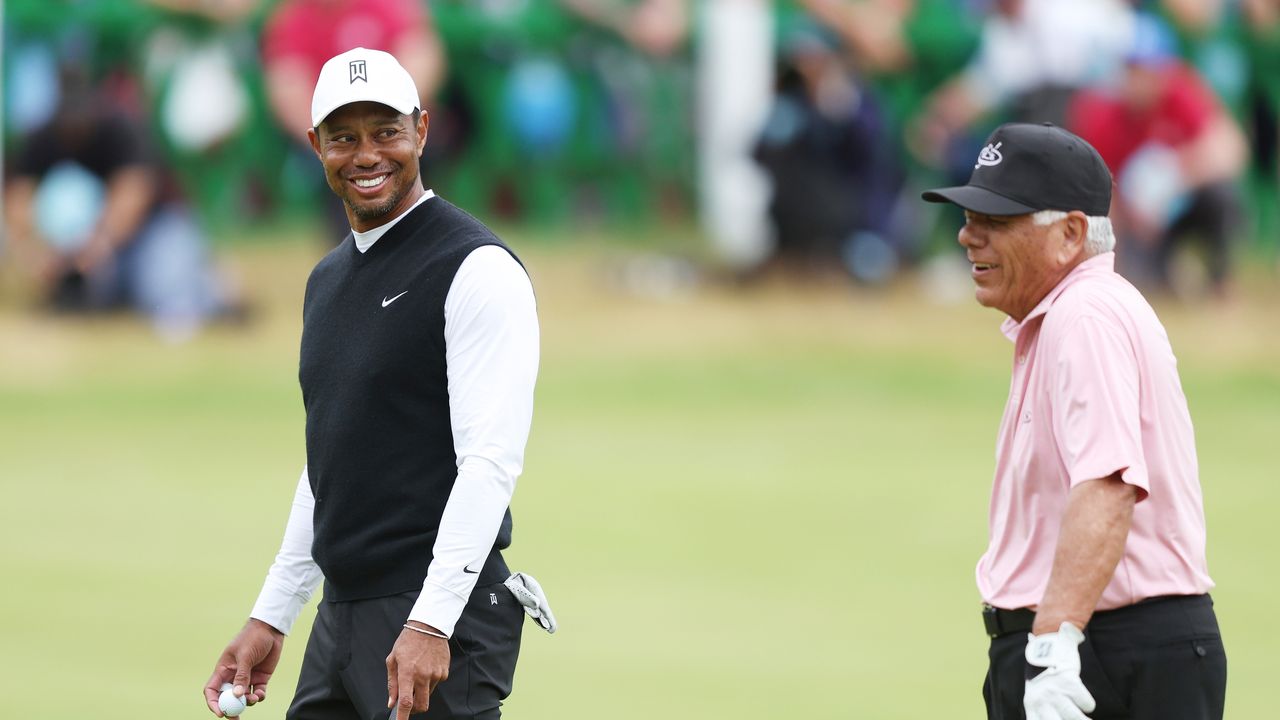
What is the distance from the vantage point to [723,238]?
59.0ft

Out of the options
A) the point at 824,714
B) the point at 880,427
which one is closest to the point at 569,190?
the point at 880,427

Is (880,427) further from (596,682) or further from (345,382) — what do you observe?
(345,382)

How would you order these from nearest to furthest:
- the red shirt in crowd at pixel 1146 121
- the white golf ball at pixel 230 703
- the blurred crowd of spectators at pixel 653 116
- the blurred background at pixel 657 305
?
1. the white golf ball at pixel 230 703
2. the blurred background at pixel 657 305
3. the blurred crowd of spectators at pixel 653 116
4. the red shirt in crowd at pixel 1146 121

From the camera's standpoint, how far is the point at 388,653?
436 cm

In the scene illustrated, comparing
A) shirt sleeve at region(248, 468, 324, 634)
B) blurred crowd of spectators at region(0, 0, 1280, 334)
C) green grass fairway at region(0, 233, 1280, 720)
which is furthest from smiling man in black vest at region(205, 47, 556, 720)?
blurred crowd of spectators at region(0, 0, 1280, 334)

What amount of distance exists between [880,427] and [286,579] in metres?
8.80

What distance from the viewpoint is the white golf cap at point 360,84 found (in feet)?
14.4

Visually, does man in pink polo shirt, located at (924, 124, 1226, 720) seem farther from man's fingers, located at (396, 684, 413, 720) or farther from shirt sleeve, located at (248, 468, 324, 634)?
shirt sleeve, located at (248, 468, 324, 634)

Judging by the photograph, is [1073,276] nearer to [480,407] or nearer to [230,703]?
[480,407]

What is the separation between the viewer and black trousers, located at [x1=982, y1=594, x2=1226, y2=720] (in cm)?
414

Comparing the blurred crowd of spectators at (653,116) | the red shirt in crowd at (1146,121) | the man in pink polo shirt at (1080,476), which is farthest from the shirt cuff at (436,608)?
the red shirt in crowd at (1146,121)

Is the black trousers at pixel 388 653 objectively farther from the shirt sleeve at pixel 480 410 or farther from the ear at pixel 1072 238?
the ear at pixel 1072 238

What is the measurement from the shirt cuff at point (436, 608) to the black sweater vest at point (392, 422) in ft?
0.73

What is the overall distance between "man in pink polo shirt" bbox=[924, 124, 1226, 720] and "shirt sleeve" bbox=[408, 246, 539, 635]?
1023 mm
